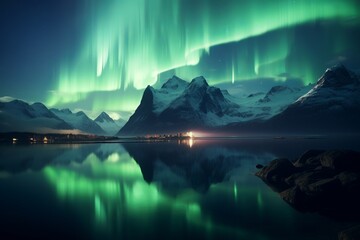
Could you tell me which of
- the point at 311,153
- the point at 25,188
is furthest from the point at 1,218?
the point at 311,153

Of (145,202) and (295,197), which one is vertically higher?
(295,197)

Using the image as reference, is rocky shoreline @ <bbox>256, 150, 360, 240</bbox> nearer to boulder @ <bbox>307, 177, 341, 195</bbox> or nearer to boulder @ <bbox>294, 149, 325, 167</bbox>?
boulder @ <bbox>307, 177, 341, 195</bbox>

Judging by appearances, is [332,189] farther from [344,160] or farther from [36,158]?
[36,158]

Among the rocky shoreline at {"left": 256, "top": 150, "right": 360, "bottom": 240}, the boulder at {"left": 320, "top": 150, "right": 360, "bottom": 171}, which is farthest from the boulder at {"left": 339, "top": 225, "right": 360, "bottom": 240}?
the boulder at {"left": 320, "top": 150, "right": 360, "bottom": 171}

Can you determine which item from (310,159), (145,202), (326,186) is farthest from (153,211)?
(310,159)

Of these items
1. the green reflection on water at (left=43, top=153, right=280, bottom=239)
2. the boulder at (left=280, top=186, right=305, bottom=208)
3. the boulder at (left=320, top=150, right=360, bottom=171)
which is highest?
the boulder at (left=320, top=150, right=360, bottom=171)

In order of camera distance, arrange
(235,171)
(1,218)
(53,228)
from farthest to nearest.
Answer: (235,171) < (1,218) < (53,228)

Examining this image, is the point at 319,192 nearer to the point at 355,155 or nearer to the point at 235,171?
the point at 355,155

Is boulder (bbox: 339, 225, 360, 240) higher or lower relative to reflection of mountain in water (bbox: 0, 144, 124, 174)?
higher

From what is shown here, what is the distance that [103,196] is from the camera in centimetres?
4156

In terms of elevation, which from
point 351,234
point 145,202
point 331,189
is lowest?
point 145,202

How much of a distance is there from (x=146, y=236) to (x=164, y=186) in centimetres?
2517

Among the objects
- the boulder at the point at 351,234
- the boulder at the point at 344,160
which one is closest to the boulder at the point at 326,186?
the boulder at the point at 344,160

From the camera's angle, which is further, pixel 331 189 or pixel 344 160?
pixel 344 160
